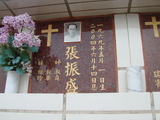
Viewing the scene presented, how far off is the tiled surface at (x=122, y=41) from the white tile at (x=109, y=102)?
43 cm

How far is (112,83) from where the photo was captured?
1791mm

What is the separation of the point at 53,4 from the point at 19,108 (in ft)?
3.64

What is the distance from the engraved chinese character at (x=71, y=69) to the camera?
189 cm

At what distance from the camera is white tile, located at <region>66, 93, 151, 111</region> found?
147 centimetres

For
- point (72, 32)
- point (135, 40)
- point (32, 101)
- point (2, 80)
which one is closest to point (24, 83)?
point (2, 80)

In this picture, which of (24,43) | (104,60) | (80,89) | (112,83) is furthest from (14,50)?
(112,83)

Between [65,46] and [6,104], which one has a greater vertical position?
[65,46]

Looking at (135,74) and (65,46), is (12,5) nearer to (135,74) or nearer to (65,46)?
(65,46)

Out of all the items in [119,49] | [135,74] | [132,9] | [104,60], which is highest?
[132,9]

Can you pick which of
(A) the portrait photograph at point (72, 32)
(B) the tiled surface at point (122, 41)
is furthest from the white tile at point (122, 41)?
(A) the portrait photograph at point (72, 32)

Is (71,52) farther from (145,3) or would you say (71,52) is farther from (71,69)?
(145,3)

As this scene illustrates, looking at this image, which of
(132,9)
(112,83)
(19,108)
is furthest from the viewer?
(132,9)

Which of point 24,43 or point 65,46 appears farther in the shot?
point 65,46

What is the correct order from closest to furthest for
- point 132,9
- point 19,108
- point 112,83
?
point 19,108
point 112,83
point 132,9
